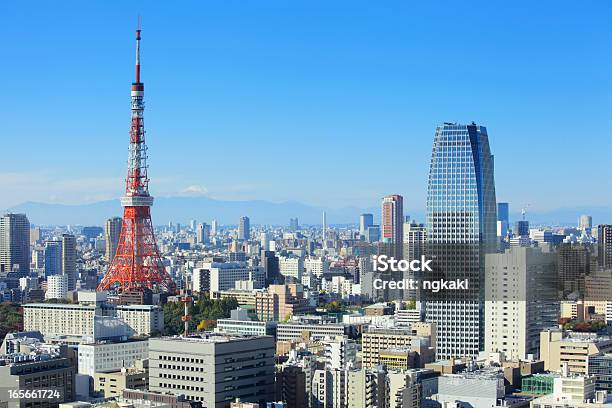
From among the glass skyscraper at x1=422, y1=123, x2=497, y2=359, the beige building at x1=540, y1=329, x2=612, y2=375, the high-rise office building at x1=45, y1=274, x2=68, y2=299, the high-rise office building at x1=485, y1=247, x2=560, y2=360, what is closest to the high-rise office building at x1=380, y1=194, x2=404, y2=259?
the high-rise office building at x1=45, y1=274, x2=68, y2=299

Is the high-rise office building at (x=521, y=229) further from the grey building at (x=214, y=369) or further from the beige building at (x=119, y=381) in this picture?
the grey building at (x=214, y=369)

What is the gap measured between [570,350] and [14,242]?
28.0 m

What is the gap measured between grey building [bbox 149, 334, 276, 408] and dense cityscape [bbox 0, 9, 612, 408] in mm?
18

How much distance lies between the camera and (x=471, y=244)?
64.7 ft

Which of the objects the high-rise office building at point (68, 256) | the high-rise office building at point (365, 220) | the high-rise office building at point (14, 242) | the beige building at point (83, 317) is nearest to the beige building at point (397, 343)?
the beige building at point (83, 317)

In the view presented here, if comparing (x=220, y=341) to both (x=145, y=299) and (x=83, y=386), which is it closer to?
(x=83, y=386)

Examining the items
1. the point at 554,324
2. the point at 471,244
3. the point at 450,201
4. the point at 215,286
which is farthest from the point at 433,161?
the point at 215,286

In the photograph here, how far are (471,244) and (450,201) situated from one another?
1.86 meters

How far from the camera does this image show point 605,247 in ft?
90.0

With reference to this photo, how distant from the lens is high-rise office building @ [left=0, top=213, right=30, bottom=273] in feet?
128

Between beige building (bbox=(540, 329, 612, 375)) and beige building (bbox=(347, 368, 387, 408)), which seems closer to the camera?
beige building (bbox=(347, 368, 387, 408))

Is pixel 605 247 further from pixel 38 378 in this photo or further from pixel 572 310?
pixel 38 378

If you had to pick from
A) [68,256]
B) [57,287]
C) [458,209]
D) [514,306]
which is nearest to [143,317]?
[458,209]

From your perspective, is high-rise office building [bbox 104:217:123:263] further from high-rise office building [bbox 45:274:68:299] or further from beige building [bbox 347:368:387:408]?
beige building [bbox 347:368:387:408]
